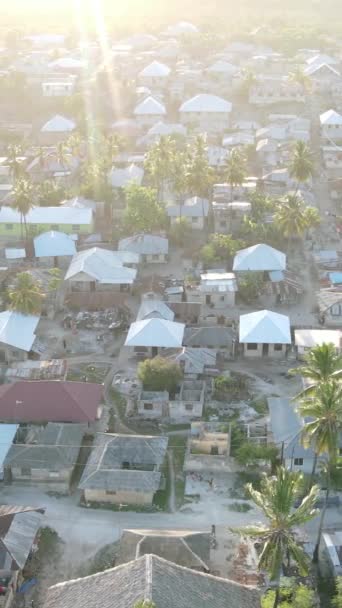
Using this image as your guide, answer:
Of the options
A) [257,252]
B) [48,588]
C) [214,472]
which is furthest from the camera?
[257,252]

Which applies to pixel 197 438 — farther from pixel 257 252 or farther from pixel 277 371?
pixel 257 252

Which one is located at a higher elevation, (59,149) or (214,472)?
(59,149)

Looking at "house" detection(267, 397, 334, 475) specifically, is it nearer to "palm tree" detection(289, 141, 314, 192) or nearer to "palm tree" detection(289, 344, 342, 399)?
"palm tree" detection(289, 344, 342, 399)

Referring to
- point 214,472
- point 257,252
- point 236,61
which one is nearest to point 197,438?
point 214,472

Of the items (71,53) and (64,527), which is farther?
(71,53)

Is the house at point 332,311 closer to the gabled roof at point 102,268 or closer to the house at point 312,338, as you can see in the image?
the house at point 312,338

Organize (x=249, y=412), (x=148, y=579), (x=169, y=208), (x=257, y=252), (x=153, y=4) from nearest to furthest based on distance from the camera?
(x=148, y=579) < (x=249, y=412) < (x=257, y=252) < (x=169, y=208) < (x=153, y=4)

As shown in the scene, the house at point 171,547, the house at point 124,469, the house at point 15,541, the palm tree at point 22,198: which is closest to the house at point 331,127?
Answer: the palm tree at point 22,198
